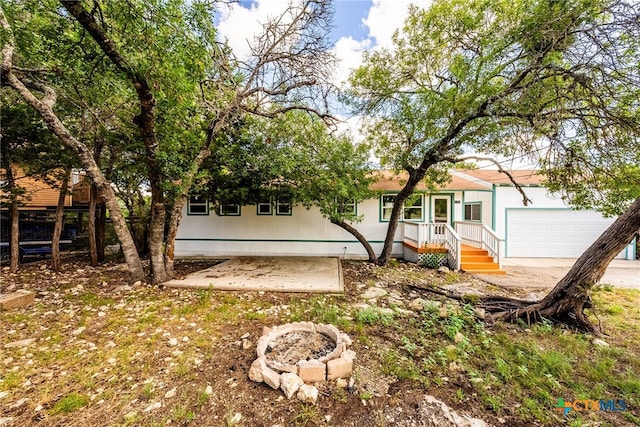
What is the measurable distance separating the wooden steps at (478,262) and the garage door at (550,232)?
2848 millimetres

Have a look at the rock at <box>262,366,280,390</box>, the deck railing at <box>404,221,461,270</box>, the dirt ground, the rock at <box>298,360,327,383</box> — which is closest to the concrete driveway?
the deck railing at <box>404,221,461,270</box>

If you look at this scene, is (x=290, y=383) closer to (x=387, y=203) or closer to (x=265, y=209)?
(x=265, y=209)

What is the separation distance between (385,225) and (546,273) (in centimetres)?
498

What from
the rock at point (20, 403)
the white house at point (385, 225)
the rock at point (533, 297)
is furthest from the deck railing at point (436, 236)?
the rock at point (20, 403)

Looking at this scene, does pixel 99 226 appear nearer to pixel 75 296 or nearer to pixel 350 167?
pixel 75 296

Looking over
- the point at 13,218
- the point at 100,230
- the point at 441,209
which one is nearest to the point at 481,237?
the point at 441,209

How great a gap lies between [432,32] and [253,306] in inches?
297

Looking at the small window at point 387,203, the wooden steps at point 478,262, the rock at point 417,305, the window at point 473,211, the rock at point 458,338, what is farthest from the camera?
the window at point 473,211

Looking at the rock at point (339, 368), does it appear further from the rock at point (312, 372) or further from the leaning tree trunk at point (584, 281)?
the leaning tree trunk at point (584, 281)

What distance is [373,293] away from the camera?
16.8 ft

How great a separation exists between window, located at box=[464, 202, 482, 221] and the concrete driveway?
7.33 ft

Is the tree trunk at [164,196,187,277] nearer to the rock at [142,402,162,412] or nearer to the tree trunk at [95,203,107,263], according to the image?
the tree trunk at [95,203,107,263]

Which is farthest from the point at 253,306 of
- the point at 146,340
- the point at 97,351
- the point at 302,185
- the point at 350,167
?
the point at 350,167

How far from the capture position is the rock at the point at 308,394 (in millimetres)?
2111
